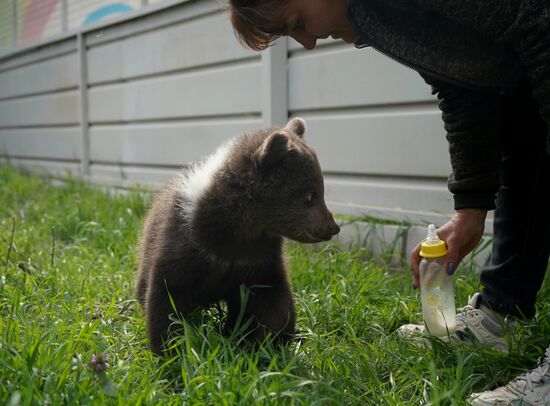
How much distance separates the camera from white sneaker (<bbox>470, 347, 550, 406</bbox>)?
247cm

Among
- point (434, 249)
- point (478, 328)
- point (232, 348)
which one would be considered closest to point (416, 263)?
point (434, 249)

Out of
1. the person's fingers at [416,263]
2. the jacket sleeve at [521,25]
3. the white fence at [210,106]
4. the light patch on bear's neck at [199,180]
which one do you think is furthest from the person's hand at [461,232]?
the white fence at [210,106]

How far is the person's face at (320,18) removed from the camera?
2.78 metres

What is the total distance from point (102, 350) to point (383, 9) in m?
1.69

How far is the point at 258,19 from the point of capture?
2857 millimetres

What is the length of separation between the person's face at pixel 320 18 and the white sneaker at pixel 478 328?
1.31 metres

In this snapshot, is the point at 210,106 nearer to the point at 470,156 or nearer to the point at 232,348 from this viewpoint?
the point at 470,156

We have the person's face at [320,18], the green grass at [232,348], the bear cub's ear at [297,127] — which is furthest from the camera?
the bear cub's ear at [297,127]

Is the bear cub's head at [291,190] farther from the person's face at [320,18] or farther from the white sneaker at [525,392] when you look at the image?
the white sneaker at [525,392]

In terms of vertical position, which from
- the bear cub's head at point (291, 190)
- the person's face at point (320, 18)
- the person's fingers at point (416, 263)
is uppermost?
the person's face at point (320, 18)

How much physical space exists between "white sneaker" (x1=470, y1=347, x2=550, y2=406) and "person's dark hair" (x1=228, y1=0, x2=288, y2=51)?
1.61 m

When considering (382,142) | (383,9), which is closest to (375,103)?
(382,142)

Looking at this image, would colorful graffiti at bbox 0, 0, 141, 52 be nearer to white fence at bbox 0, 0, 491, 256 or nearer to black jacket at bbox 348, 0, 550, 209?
white fence at bbox 0, 0, 491, 256

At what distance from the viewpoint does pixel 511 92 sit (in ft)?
9.57
